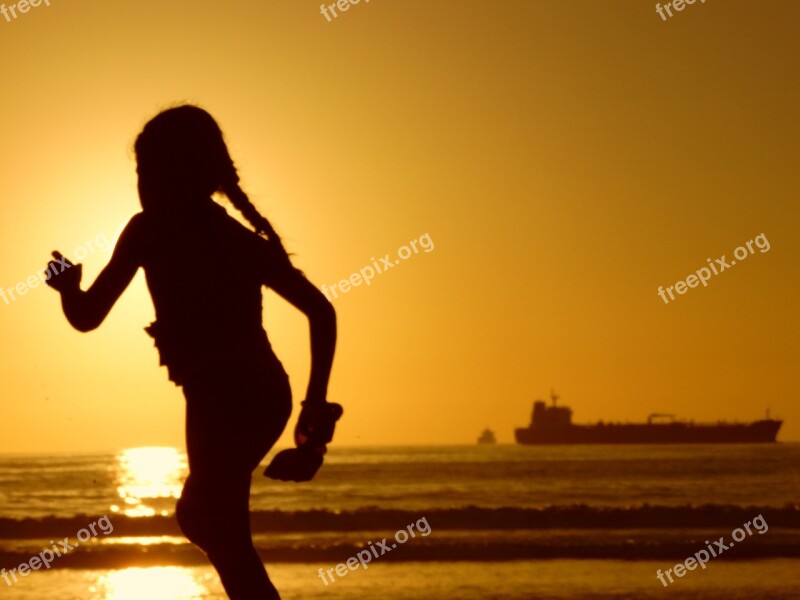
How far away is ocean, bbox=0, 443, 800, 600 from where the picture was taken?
1239cm

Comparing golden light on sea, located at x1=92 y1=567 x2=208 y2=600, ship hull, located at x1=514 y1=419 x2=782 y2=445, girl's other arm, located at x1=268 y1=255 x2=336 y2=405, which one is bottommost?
ship hull, located at x1=514 y1=419 x2=782 y2=445

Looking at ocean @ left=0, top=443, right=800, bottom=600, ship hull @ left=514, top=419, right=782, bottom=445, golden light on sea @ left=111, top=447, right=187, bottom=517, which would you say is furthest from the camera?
ship hull @ left=514, top=419, right=782, bottom=445

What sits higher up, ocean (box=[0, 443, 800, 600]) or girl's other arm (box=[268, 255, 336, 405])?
girl's other arm (box=[268, 255, 336, 405])

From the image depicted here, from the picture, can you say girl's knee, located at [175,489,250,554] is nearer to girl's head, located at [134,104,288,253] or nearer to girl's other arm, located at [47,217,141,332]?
girl's other arm, located at [47,217,141,332]

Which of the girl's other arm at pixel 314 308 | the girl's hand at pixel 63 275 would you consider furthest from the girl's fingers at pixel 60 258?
the girl's other arm at pixel 314 308

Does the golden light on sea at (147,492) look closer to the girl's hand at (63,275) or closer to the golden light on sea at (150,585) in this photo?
the golden light on sea at (150,585)

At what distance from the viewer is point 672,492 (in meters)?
37.2

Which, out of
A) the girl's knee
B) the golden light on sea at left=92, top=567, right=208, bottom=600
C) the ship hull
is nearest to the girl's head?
the girl's knee

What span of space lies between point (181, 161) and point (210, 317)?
32cm

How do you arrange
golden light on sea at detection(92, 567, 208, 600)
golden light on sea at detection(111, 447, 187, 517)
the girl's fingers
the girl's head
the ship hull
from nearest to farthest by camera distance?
the girl's fingers → the girl's head → golden light on sea at detection(92, 567, 208, 600) → golden light on sea at detection(111, 447, 187, 517) → the ship hull

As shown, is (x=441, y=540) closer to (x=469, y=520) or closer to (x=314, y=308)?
(x=469, y=520)

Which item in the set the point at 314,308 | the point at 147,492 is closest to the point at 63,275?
the point at 314,308

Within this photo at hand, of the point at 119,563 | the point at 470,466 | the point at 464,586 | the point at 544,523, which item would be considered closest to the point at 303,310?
the point at 464,586

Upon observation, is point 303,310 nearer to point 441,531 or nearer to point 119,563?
point 119,563
